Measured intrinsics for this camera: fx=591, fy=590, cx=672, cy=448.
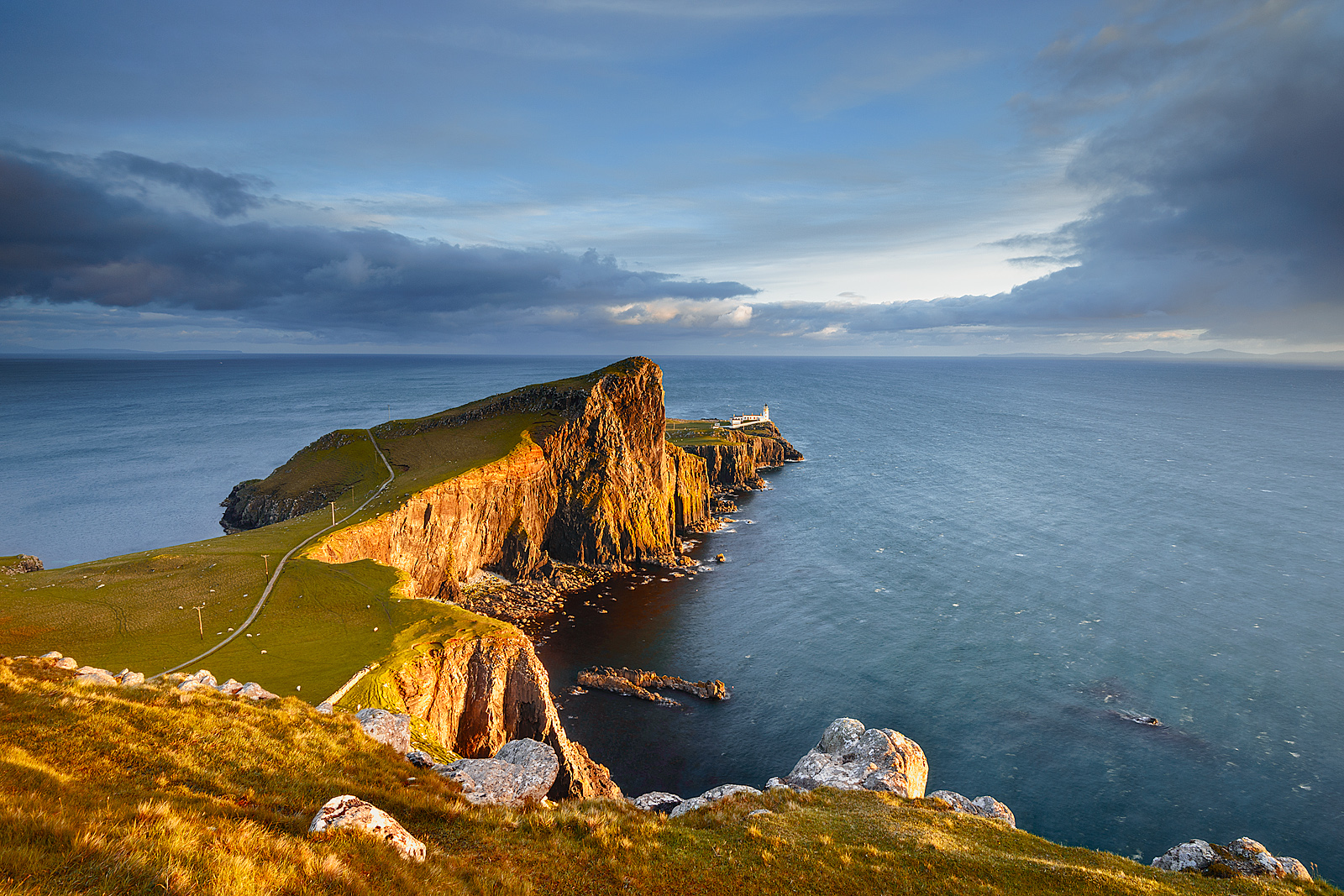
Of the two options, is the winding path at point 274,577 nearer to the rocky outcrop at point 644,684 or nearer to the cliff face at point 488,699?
the cliff face at point 488,699

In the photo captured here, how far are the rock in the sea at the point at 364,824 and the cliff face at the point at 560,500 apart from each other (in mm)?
56606

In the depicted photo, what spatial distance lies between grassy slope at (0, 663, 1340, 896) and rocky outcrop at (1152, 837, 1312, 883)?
193cm

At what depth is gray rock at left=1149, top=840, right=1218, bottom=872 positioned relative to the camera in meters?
27.2

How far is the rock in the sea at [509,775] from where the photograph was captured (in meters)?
21.2

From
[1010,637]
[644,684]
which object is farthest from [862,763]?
[1010,637]

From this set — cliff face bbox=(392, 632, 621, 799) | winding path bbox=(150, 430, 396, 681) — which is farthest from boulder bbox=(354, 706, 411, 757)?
cliff face bbox=(392, 632, 621, 799)

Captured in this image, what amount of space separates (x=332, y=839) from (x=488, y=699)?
108ft

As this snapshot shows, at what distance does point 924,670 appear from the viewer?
6194cm

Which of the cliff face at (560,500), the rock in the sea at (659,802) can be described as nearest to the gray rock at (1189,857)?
the rock in the sea at (659,802)

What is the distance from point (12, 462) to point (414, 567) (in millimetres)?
154771

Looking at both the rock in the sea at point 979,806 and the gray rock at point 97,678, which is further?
the rock in the sea at point 979,806

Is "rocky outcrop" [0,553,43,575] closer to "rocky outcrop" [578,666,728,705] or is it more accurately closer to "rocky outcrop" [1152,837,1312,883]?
"rocky outcrop" [578,666,728,705]

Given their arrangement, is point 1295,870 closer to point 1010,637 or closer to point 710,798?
point 710,798

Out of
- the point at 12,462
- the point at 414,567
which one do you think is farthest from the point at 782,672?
the point at 12,462
